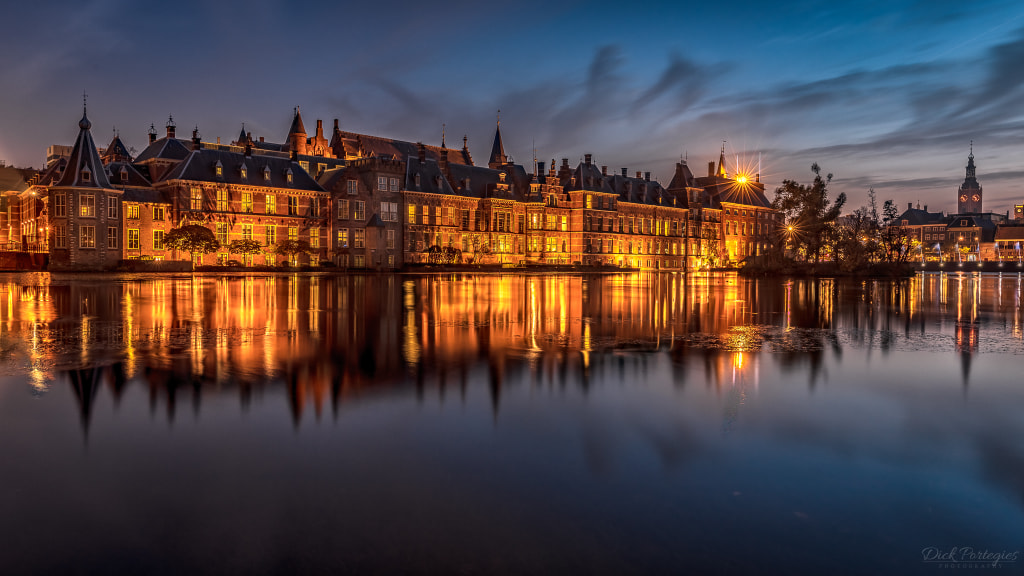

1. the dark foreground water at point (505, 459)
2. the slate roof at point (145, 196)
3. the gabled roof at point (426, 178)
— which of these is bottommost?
the dark foreground water at point (505, 459)

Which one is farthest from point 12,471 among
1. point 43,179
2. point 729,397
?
point 43,179

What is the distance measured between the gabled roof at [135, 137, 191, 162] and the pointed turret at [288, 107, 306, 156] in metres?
22.9

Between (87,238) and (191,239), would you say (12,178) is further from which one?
(191,239)

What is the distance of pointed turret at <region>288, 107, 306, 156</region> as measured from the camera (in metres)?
88.6

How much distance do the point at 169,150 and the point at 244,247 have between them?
1319 centimetres

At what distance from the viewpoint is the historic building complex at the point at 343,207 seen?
189ft

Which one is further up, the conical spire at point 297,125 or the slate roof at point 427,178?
the conical spire at point 297,125

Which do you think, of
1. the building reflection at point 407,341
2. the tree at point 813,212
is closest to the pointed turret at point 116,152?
the building reflection at point 407,341

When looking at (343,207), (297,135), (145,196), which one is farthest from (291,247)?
(297,135)

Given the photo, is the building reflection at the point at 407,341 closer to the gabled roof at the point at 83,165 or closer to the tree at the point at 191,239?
the tree at the point at 191,239

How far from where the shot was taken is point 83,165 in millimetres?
56469

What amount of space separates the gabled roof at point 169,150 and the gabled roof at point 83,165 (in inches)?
293

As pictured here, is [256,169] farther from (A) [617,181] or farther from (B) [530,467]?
(B) [530,467]

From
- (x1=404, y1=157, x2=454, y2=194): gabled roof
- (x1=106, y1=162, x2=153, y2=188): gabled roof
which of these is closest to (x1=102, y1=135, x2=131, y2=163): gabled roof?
(x1=106, y1=162, x2=153, y2=188): gabled roof
